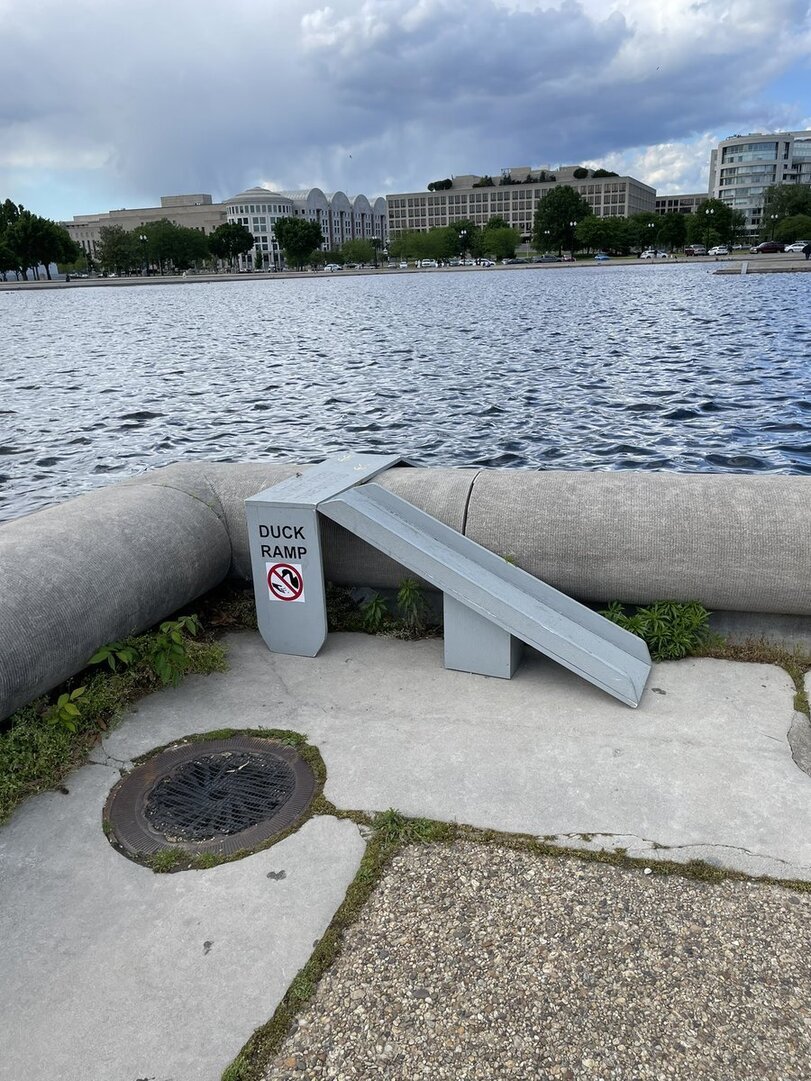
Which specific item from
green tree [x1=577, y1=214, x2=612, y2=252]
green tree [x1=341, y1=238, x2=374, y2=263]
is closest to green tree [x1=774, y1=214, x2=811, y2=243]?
green tree [x1=577, y1=214, x2=612, y2=252]

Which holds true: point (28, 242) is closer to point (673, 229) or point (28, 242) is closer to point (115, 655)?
point (673, 229)

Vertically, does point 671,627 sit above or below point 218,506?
below

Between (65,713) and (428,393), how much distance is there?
18027 mm

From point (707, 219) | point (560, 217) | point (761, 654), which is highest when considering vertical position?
point (560, 217)

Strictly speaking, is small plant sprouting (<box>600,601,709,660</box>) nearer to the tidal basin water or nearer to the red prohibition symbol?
the red prohibition symbol

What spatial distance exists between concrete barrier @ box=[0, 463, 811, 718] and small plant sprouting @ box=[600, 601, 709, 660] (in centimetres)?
8

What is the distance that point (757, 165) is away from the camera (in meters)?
185

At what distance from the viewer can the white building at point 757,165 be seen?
604 ft

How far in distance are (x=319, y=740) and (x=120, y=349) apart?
35.9 meters

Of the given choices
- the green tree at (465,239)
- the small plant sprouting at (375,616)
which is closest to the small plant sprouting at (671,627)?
the small plant sprouting at (375,616)

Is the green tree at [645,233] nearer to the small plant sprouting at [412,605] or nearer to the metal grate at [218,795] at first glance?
the small plant sprouting at [412,605]

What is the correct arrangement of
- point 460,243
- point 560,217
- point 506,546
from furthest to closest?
point 460,243 → point 560,217 → point 506,546

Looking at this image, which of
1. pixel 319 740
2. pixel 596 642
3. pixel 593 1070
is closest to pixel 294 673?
pixel 319 740

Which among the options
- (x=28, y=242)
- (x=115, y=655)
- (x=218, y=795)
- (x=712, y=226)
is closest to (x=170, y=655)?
(x=115, y=655)
